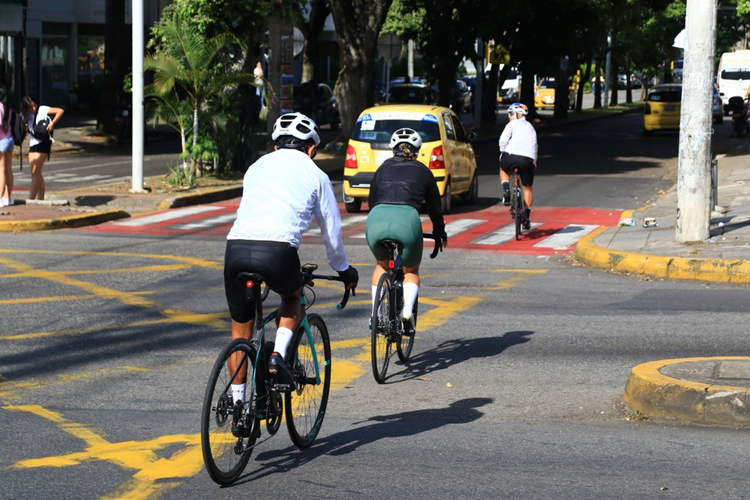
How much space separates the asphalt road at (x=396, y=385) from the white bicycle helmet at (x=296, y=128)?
1680 millimetres

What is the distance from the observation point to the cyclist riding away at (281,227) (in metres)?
5.42

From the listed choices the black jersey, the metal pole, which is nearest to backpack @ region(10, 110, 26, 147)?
the metal pole

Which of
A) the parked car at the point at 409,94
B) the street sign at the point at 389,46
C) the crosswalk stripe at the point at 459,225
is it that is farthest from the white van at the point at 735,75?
the crosswalk stripe at the point at 459,225

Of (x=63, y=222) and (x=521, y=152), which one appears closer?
(x=521, y=152)

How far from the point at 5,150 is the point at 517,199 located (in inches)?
309

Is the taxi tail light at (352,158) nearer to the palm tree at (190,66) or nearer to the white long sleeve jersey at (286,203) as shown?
the palm tree at (190,66)

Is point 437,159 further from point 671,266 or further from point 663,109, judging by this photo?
point 663,109

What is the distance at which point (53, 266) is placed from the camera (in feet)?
40.3

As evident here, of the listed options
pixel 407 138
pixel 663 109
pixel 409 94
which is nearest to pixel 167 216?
pixel 407 138

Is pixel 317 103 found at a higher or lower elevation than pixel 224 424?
higher

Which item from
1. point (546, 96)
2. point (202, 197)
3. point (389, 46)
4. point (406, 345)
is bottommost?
point (406, 345)

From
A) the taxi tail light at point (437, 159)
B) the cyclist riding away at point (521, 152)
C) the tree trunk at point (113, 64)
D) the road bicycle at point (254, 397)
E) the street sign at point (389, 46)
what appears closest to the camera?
the road bicycle at point (254, 397)

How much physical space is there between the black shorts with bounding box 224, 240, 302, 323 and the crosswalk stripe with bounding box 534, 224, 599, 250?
9836mm

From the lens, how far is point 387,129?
18.2 m
